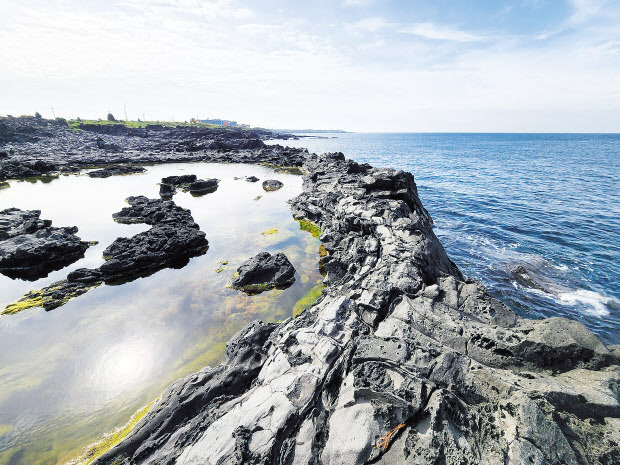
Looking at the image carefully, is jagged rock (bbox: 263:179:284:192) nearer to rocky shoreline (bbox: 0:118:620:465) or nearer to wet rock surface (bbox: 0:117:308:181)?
wet rock surface (bbox: 0:117:308:181)

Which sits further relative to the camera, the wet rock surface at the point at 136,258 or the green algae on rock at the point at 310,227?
the green algae on rock at the point at 310,227

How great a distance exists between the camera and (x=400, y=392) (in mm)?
6578

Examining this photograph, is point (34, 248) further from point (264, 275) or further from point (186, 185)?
point (186, 185)

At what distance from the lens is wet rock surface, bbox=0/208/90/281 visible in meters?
18.4

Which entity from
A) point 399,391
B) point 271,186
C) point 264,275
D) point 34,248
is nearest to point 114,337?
point 264,275

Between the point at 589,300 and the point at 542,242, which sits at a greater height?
the point at 542,242

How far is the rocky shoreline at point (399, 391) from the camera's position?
5527 mm

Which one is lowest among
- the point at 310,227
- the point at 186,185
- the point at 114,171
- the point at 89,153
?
the point at 310,227

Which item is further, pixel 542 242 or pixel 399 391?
pixel 542 242

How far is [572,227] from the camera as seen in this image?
25.3 meters

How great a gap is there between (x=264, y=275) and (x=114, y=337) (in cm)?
843

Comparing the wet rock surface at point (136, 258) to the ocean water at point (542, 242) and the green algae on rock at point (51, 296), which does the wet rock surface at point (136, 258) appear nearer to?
the green algae on rock at point (51, 296)

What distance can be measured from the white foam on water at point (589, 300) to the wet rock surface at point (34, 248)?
34480mm

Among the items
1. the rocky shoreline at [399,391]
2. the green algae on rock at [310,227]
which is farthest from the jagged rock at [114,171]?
the rocky shoreline at [399,391]
